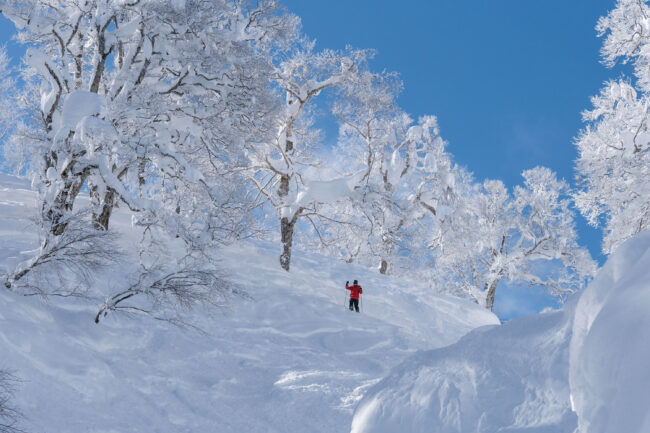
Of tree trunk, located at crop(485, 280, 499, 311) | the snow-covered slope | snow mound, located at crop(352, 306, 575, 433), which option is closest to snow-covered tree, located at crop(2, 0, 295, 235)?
the snow-covered slope

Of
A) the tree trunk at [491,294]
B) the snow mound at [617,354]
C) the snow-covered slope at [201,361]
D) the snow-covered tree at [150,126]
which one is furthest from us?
the tree trunk at [491,294]

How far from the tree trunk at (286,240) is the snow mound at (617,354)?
11754 millimetres

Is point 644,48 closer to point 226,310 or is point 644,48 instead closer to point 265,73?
point 265,73

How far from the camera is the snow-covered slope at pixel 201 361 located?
645 centimetres

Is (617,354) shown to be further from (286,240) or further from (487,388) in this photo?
(286,240)

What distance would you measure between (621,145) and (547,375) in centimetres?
1277

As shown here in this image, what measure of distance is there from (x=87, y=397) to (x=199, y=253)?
375 cm

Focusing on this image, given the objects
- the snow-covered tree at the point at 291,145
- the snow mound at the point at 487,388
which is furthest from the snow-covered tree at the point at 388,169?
the snow mound at the point at 487,388

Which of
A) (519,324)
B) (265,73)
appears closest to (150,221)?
(265,73)

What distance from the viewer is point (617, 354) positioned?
2613 mm

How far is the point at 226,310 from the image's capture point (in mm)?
10766

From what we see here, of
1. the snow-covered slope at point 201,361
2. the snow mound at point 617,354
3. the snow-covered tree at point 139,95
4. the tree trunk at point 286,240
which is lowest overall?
the snow-covered slope at point 201,361

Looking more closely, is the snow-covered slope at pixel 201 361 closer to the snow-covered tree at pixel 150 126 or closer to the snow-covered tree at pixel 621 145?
the snow-covered tree at pixel 150 126

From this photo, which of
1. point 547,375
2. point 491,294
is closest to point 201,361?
point 547,375
